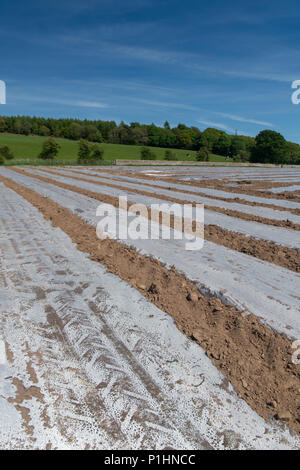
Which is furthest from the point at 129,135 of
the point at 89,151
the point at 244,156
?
the point at 89,151

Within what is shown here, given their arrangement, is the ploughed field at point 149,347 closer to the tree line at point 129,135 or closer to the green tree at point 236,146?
the tree line at point 129,135

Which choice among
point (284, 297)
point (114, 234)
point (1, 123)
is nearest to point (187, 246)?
point (114, 234)

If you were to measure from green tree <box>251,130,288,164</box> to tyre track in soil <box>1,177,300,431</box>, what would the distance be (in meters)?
81.0

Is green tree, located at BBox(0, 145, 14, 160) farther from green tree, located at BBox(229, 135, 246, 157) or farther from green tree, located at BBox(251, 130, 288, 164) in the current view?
green tree, located at BBox(229, 135, 246, 157)

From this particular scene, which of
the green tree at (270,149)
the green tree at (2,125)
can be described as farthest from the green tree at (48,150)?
the green tree at (270,149)

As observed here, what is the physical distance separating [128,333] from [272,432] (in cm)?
143

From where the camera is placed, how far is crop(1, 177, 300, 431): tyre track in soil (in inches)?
85.2

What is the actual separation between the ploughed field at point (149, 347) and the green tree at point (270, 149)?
3139 inches

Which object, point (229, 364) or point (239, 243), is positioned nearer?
point (229, 364)

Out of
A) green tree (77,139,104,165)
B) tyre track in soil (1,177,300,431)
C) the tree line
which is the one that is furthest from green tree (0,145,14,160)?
tyre track in soil (1,177,300,431)
